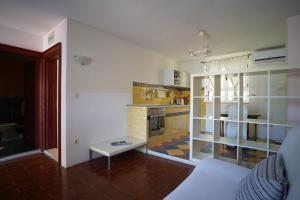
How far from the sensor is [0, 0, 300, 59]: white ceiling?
2.26 m

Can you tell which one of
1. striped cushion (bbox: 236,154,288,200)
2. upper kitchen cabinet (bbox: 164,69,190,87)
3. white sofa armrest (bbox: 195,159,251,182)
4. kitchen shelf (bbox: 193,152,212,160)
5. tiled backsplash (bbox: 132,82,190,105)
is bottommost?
kitchen shelf (bbox: 193,152,212,160)

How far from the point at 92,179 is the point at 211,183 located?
1669 mm

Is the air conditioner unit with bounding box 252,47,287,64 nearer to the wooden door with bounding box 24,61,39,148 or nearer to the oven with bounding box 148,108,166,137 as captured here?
the oven with bounding box 148,108,166,137

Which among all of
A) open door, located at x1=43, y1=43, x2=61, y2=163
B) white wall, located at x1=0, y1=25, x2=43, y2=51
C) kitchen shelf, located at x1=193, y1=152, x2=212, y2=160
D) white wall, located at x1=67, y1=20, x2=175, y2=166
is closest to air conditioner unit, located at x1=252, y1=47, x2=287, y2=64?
kitchen shelf, located at x1=193, y1=152, x2=212, y2=160

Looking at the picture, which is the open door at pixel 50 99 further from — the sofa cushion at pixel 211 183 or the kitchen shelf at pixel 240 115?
the sofa cushion at pixel 211 183

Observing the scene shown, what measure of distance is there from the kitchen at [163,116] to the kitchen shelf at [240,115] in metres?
0.59

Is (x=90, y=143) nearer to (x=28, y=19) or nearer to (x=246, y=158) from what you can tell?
(x=28, y=19)

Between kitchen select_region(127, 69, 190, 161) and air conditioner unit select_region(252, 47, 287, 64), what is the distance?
2.07m

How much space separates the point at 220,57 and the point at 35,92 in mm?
4932

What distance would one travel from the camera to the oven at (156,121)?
152 inches

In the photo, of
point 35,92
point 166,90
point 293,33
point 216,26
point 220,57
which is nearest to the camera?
point 293,33

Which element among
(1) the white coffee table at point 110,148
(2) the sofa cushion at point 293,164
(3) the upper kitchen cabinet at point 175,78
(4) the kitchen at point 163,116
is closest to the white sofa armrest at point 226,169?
(2) the sofa cushion at point 293,164

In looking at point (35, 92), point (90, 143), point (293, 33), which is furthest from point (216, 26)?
point (35, 92)

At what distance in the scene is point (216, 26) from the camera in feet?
9.82
